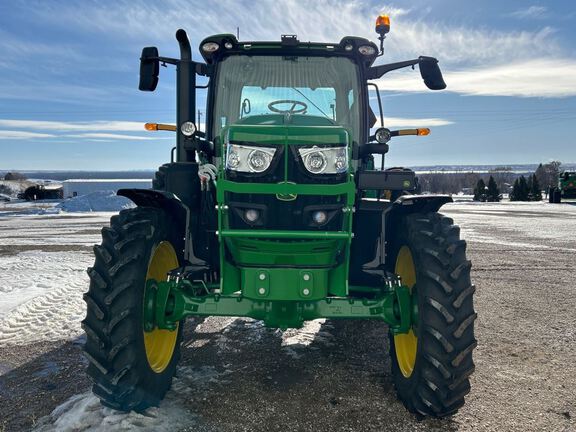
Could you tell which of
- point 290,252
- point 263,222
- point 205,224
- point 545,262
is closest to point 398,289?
point 290,252

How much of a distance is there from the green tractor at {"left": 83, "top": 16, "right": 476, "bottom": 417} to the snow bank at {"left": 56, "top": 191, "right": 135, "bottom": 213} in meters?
23.4

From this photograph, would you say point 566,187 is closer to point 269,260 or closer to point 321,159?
point 321,159

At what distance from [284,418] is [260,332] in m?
1.64

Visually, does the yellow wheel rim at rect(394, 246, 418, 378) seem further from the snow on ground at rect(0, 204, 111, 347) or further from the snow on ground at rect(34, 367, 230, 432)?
the snow on ground at rect(0, 204, 111, 347)

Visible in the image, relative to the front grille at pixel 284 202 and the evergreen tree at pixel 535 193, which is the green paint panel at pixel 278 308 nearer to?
the front grille at pixel 284 202

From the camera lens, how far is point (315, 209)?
114 inches

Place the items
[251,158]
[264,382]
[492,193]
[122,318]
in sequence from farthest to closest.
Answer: [492,193], [264,382], [251,158], [122,318]

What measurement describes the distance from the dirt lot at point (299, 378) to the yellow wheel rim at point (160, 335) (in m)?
0.26

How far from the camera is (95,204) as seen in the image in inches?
1062

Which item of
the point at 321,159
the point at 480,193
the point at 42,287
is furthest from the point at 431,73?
the point at 480,193

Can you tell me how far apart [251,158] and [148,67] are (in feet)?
4.51

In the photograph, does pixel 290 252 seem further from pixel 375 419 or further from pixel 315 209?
pixel 375 419

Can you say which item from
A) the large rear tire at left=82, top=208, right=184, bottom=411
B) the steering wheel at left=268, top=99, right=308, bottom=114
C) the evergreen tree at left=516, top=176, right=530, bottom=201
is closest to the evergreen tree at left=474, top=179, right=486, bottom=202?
the evergreen tree at left=516, top=176, right=530, bottom=201

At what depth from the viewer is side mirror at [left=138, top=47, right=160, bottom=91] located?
3.49m
